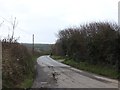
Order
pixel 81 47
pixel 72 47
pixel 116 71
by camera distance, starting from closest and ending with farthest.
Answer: pixel 116 71, pixel 81 47, pixel 72 47

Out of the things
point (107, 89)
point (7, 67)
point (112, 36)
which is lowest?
point (107, 89)

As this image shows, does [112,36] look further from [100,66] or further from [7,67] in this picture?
[7,67]

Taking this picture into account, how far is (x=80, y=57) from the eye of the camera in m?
56.1

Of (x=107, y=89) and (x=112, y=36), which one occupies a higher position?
(x=112, y=36)

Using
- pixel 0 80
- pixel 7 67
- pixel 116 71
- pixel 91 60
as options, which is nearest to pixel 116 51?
pixel 116 71

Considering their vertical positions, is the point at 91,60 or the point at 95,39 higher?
the point at 95,39

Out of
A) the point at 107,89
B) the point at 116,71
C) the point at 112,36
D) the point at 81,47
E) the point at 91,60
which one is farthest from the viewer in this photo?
the point at 81,47

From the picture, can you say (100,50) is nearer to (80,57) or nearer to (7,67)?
(80,57)

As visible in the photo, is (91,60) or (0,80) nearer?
(0,80)

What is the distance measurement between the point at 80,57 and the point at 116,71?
24.6 metres

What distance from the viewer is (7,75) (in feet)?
59.1

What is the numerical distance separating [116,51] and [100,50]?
7.77m

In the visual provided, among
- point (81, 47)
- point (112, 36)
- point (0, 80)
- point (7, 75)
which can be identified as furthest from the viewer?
point (81, 47)

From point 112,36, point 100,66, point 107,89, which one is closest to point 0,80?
point 107,89
